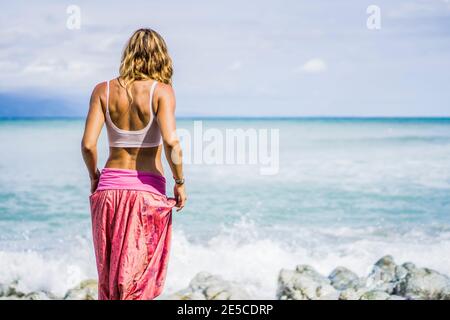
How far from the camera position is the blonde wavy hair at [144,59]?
3.42 meters

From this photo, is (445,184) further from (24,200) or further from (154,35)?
(154,35)

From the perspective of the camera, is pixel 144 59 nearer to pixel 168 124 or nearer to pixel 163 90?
pixel 163 90

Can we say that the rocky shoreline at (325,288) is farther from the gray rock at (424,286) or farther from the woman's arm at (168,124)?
the woman's arm at (168,124)

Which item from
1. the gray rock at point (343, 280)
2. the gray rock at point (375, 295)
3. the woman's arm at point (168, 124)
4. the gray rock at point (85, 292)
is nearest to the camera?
the woman's arm at point (168, 124)

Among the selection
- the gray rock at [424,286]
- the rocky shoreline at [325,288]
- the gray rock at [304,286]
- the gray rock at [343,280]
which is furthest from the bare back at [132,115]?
the gray rock at [343,280]

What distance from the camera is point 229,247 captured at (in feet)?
31.4

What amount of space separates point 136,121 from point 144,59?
0.31 meters

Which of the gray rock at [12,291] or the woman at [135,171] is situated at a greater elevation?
the woman at [135,171]

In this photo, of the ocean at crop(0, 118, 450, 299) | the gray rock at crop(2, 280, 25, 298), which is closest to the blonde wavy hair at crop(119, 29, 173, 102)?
the gray rock at crop(2, 280, 25, 298)

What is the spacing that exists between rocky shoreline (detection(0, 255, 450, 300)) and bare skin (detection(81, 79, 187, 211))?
2713 millimetres

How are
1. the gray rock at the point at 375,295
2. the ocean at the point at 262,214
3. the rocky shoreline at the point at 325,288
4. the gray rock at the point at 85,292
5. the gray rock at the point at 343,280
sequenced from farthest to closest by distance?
the ocean at the point at 262,214 → the gray rock at the point at 343,280 → the gray rock at the point at 85,292 → the rocky shoreline at the point at 325,288 → the gray rock at the point at 375,295

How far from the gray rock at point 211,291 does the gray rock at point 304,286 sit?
0.53 m

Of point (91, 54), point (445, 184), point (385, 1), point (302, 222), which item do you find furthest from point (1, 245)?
point (385, 1)

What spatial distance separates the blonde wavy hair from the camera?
3.42 metres
